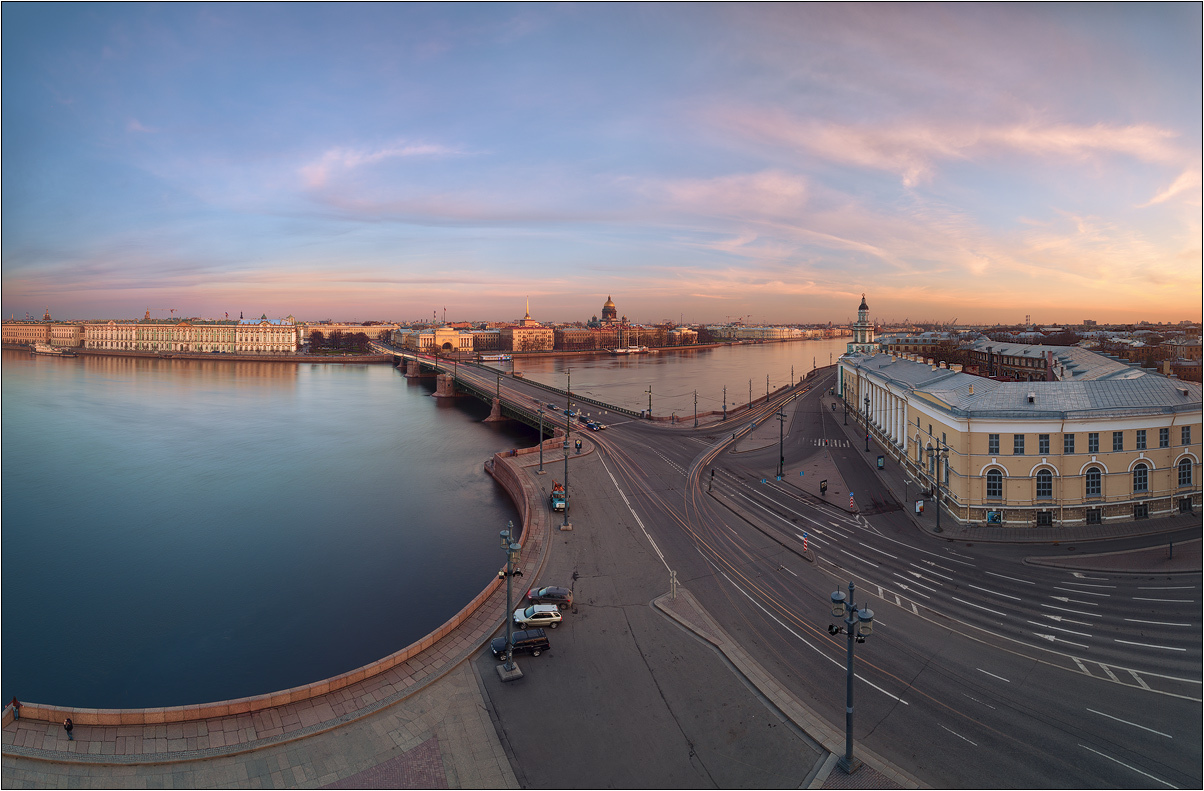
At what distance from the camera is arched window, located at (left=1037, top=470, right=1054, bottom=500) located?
2608 cm

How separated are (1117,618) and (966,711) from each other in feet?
27.8

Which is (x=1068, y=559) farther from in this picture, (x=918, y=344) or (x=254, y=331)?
(x=254, y=331)

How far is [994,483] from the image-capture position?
86.9ft

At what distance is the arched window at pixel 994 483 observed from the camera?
86.6 feet

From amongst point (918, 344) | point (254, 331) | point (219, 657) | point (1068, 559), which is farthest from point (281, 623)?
point (254, 331)

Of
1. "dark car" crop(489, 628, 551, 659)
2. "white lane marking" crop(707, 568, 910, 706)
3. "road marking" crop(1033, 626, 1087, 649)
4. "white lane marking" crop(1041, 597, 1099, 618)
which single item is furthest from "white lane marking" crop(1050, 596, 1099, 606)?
"dark car" crop(489, 628, 551, 659)

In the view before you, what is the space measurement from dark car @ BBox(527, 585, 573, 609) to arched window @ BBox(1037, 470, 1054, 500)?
22018 millimetres

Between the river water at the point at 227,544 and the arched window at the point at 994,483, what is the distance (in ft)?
76.0

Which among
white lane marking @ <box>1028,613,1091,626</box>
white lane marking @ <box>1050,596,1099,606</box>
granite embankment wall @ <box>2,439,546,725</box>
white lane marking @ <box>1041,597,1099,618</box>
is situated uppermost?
white lane marking @ <box>1050,596,1099,606</box>

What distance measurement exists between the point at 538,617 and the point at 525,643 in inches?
56.5

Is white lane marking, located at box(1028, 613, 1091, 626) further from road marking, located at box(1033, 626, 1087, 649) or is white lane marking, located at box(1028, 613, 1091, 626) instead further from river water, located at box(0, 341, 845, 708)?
river water, located at box(0, 341, 845, 708)

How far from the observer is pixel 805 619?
59.6 ft

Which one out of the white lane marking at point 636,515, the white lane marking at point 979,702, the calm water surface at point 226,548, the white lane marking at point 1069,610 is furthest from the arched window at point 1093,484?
the calm water surface at point 226,548

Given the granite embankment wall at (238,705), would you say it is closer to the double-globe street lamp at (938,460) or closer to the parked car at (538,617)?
the parked car at (538,617)
